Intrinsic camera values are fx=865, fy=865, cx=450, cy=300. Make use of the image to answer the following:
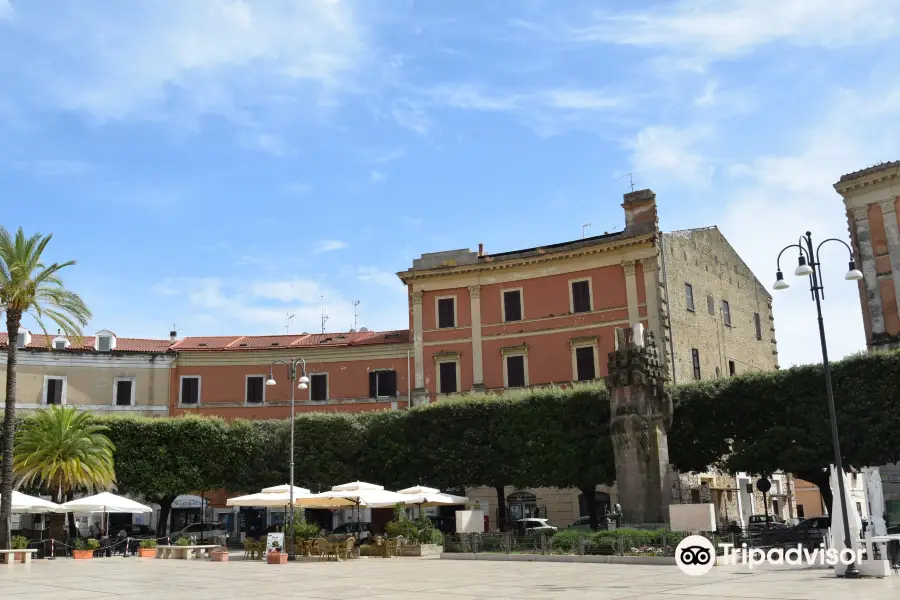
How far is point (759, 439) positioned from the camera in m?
32.2

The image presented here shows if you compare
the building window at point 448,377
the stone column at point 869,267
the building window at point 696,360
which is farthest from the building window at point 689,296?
the building window at point 448,377

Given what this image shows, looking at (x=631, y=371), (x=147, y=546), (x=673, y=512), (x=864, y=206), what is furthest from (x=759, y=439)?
(x=147, y=546)

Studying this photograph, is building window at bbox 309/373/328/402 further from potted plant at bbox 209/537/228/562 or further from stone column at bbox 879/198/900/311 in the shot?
stone column at bbox 879/198/900/311

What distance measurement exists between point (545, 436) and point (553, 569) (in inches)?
572

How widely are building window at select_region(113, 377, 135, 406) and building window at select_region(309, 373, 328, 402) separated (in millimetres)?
9972

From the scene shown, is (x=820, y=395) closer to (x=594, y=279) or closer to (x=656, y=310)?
(x=656, y=310)

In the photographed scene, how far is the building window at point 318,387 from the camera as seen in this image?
1901 inches

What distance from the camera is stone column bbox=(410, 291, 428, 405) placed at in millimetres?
45844

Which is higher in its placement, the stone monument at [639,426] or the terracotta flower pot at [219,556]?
the stone monument at [639,426]

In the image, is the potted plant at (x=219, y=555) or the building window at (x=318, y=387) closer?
the potted plant at (x=219, y=555)

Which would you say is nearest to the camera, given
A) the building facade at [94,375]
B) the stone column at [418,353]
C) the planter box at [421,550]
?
the planter box at [421,550]

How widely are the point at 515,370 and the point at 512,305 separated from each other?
3.51m

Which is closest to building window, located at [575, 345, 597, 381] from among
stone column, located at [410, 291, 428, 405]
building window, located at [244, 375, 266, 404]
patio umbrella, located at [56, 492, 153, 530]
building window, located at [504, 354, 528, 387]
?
building window, located at [504, 354, 528, 387]

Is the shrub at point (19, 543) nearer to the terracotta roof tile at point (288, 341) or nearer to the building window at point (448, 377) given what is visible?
Answer: the terracotta roof tile at point (288, 341)
